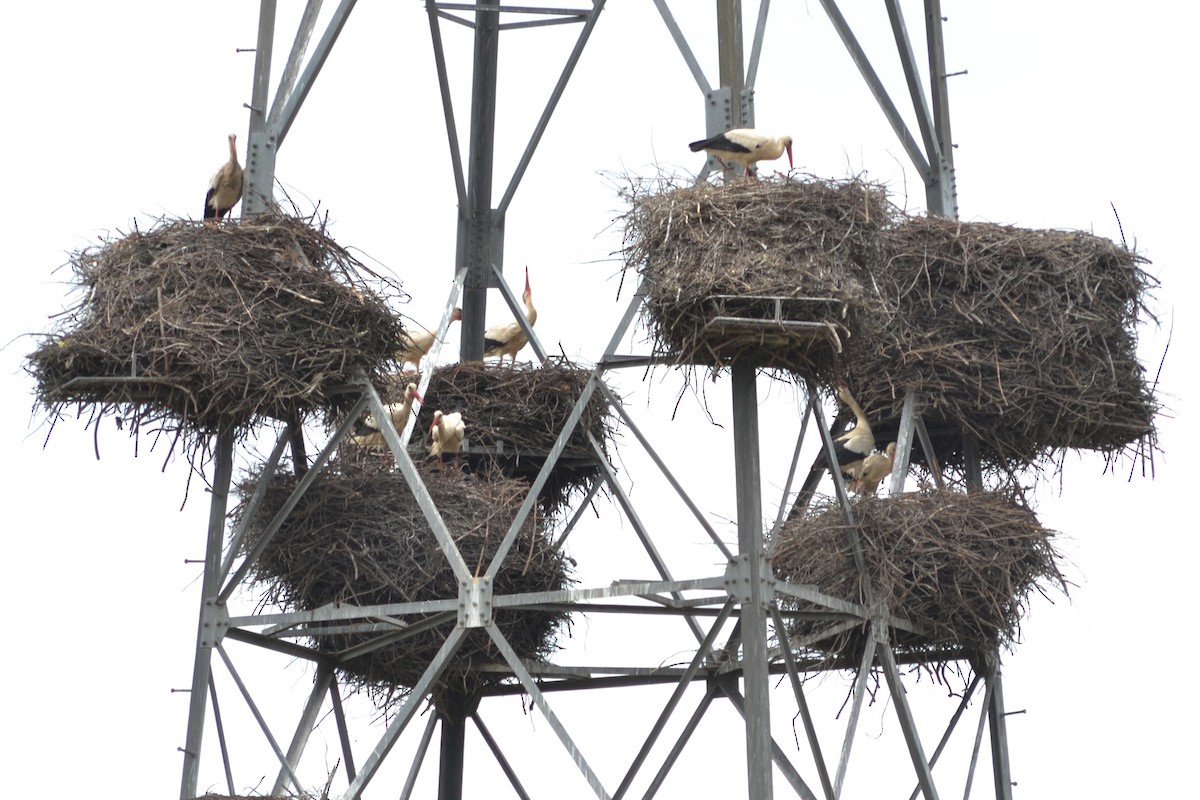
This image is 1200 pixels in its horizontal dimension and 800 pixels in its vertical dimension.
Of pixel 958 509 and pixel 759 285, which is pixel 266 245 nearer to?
pixel 759 285

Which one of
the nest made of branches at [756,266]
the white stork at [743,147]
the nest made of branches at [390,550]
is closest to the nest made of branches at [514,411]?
the nest made of branches at [390,550]

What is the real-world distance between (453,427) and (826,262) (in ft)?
11.2

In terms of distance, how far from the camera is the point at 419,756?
18.7m

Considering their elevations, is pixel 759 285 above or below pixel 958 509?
above

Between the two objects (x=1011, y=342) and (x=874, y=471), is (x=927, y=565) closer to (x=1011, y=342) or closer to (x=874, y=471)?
(x=874, y=471)

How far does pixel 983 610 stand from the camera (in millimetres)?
17922

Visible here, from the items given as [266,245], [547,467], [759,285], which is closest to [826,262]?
[759,285]

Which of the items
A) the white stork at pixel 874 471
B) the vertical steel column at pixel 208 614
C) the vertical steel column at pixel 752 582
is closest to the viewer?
the vertical steel column at pixel 752 582

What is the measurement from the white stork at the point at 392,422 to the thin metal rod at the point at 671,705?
258cm

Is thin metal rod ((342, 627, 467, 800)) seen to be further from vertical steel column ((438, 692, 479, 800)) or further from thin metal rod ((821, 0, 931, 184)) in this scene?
thin metal rod ((821, 0, 931, 184))

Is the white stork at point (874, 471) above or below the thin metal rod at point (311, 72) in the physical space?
below

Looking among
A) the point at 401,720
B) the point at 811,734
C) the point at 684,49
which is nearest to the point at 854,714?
the point at 811,734

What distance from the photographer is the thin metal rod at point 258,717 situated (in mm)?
16906

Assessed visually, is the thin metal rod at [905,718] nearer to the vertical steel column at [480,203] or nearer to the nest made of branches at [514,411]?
the nest made of branches at [514,411]
